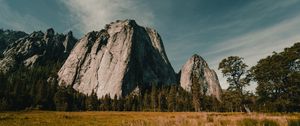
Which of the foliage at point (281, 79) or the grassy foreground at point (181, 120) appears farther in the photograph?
the foliage at point (281, 79)

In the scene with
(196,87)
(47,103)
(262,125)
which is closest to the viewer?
(262,125)

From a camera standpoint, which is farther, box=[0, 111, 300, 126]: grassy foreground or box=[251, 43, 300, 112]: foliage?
box=[251, 43, 300, 112]: foliage

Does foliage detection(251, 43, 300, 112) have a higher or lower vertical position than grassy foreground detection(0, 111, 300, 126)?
higher

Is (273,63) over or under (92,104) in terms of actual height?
over

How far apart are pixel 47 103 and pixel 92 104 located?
2226cm

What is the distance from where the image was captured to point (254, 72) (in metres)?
58.6

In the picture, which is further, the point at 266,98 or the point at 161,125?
the point at 266,98

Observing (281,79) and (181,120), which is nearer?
(181,120)

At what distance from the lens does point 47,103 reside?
134125 millimetres

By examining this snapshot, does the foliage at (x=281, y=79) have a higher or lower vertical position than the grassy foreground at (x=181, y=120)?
higher

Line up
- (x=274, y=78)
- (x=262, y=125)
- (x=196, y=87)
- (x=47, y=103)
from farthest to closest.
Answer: (x=47, y=103) < (x=196, y=87) < (x=274, y=78) < (x=262, y=125)

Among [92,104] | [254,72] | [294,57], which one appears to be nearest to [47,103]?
[92,104]

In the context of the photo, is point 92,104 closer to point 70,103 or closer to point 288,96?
point 70,103

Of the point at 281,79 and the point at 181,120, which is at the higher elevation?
the point at 281,79
